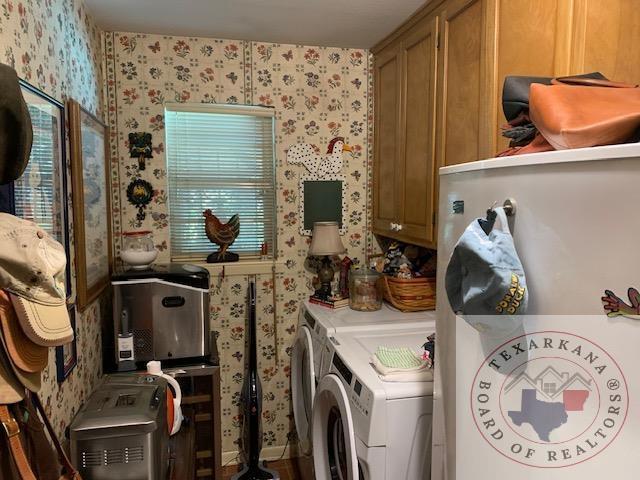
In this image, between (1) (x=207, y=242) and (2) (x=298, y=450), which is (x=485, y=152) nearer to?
(1) (x=207, y=242)

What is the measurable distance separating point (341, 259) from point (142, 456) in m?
1.77

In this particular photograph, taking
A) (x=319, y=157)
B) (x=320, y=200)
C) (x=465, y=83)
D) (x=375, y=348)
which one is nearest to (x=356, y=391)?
(x=375, y=348)

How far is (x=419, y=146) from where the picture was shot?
217 centimetres

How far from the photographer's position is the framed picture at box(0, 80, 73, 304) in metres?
1.21

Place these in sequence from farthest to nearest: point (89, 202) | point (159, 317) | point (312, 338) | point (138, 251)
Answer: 1. point (312, 338)
2. point (138, 251)
3. point (159, 317)
4. point (89, 202)

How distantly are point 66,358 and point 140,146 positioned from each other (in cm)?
130

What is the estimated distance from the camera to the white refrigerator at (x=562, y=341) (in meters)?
0.60

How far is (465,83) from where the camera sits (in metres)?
1.77

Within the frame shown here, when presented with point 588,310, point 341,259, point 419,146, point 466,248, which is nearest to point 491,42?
point 419,146

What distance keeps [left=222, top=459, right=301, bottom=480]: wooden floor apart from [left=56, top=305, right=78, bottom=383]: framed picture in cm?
143

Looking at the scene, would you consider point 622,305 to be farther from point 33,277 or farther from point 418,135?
point 418,135

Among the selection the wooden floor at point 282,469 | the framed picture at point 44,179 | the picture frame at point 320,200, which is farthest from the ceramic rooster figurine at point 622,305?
the wooden floor at point 282,469

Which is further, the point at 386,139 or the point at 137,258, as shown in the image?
the point at 386,139

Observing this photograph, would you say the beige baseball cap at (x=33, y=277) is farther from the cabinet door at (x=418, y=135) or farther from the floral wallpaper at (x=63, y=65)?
the cabinet door at (x=418, y=135)
